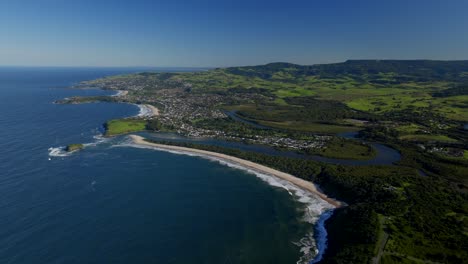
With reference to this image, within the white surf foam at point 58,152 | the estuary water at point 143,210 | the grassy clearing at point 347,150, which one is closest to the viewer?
the estuary water at point 143,210

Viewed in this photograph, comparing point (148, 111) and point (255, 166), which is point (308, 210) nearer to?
point (255, 166)

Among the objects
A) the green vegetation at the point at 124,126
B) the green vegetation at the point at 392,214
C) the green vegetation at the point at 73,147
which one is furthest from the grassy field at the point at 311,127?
the green vegetation at the point at 73,147

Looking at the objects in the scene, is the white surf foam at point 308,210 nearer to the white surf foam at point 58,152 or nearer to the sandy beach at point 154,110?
the white surf foam at point 58,152

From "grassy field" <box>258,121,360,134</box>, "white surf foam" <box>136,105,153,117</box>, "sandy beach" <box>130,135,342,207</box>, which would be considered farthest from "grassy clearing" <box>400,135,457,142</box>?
"white surf foam" <box>136,105,153,117</box>

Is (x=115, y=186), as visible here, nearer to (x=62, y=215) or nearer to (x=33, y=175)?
(x=62, y=215)

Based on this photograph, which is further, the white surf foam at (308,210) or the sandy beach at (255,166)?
the sandy beach at (255,166)

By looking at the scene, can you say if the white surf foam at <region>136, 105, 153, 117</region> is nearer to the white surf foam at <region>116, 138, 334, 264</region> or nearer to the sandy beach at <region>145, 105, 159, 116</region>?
the sandy beach at <region>145, 105, 159, 116</region>

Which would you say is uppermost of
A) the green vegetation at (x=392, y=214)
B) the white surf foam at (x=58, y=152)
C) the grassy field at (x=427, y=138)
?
the white surf foam at (x=58, y=152)
